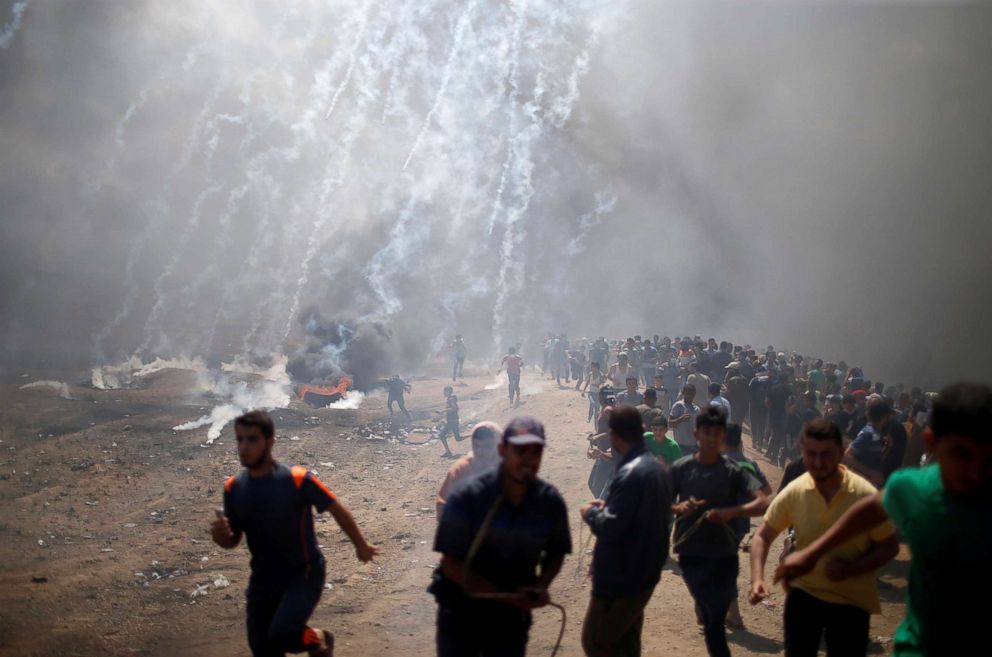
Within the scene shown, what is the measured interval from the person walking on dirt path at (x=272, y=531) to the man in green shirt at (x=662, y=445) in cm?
311

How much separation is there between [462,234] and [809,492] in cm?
3871

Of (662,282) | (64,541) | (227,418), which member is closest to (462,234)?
(662,282)

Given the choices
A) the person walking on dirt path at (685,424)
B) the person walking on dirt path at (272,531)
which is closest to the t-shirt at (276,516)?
the person walking on dirt path at (272,531)

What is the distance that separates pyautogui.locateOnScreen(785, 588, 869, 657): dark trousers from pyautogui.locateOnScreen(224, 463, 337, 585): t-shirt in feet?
7.39

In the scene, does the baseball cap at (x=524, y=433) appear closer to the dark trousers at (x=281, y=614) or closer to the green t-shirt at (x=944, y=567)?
the green t-shirt at (x=944, y=567)

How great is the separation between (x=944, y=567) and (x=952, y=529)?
0.11m

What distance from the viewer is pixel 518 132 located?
42844mm

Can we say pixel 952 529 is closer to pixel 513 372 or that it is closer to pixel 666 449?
pixel 666 449

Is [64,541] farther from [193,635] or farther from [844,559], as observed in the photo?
[844,559]

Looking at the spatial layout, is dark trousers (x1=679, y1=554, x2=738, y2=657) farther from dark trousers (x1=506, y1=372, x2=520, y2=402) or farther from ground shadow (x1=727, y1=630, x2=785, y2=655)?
dark trousers (x1=506, y1=372, x2=520, y2=402)

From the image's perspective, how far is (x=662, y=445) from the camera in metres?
5.96

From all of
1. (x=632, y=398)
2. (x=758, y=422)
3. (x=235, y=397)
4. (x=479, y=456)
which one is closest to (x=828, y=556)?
(x=479, y=456)

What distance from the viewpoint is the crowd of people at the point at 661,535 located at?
202 cm

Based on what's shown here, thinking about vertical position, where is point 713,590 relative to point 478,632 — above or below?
below
